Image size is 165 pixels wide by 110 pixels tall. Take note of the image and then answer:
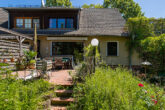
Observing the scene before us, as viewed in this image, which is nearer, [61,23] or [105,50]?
[105,50]

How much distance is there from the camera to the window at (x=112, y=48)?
38.7 feet

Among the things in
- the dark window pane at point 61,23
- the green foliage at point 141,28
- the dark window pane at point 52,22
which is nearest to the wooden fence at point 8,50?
the dark window pane at point 52,22

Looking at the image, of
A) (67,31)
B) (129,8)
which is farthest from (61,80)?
(129,8)

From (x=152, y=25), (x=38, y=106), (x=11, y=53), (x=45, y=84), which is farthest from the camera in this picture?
(x=152, y=25)

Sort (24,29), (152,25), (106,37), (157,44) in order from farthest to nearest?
(24,29) < (106,37) < (152,25) < (157,44)

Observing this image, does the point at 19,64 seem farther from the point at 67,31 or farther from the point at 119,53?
the point at 119,53

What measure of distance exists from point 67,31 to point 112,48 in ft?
17.3

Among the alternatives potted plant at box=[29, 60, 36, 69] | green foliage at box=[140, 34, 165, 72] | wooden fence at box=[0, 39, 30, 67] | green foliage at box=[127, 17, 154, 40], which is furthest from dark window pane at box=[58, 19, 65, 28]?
green foliage at box=[140, 34, 165, 72]

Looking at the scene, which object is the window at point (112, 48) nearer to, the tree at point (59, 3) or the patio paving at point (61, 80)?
the patio paving at point (61, 80)

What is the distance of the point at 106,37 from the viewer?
11641 millimetres

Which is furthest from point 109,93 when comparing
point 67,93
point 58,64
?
point 58,64

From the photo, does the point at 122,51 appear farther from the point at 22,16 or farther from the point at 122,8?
the point at 122,8

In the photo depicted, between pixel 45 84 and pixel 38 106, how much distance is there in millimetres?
1176

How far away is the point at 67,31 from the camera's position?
39.1 ft
